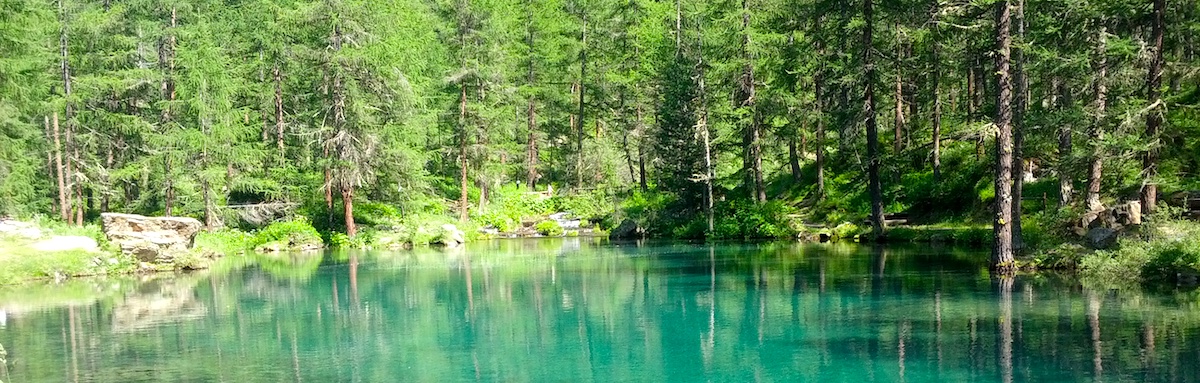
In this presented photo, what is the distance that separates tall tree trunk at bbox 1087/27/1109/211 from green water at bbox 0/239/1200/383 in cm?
341

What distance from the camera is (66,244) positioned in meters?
28.8

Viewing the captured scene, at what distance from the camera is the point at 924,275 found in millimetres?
22641

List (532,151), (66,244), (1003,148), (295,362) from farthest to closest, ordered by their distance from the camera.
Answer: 1. (532,151)
2. (66,244)
3. (1003,148)
4. (295,362)

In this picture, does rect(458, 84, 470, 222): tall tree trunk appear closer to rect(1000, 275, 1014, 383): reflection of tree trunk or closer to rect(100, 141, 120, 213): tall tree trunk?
rect(100, 141, 120, 213): tall tree trunk

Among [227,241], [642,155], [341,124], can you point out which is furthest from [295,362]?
[642,155]

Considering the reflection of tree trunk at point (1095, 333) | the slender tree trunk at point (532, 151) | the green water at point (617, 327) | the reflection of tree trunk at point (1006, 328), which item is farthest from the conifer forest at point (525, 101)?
the green water at point (617, 327)

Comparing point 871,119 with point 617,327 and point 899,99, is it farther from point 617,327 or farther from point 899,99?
point 617,327

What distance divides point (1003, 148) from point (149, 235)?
2586 cm

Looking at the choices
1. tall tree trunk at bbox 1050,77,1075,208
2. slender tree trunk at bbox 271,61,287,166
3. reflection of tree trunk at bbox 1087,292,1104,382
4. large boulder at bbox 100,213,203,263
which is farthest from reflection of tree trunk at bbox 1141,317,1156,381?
slender tree trunk at bbox 271,61,287,166

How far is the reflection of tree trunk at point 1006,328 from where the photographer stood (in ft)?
38.8

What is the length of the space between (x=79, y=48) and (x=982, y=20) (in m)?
38.3

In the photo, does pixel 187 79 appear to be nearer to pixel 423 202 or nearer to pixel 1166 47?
pixel 423 202

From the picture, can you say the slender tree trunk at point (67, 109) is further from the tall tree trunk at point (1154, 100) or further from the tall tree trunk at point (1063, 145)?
the tall tree trunk at point (1154, 100)

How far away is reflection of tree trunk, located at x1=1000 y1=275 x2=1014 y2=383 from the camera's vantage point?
11820 millimetres
